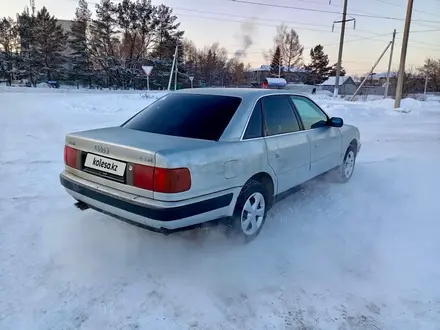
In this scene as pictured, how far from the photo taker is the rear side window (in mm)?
3252

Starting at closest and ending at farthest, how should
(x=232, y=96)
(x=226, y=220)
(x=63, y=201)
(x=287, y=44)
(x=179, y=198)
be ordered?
(x=179, y=198), (x=226, y=220), (x=232, y=96), (x=63, y=201), (x=287, y=44)

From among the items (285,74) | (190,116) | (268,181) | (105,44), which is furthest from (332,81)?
(190,116)

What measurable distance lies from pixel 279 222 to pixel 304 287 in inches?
47.4

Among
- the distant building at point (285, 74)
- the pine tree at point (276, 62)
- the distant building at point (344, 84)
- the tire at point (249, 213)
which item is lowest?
the tire at point (249, 213)

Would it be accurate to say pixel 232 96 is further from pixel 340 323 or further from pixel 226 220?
pixel 340 323

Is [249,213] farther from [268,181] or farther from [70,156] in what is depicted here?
[70,156]

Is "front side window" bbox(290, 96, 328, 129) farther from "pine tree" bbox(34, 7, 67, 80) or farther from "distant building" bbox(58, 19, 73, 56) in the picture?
"distant building" bbox(58, 19, 73, 56)

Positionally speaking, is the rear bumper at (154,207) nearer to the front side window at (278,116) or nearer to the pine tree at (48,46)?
the front side window at (278,116)

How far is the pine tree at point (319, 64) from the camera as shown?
7253 cm

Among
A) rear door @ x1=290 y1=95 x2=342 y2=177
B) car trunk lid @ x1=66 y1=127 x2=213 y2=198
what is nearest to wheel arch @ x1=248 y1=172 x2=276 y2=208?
car trunk lid @ x1=66 y1=127 x2=213 y2=198

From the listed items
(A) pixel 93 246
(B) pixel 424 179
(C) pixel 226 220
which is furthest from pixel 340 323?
(B) pixel 424 179

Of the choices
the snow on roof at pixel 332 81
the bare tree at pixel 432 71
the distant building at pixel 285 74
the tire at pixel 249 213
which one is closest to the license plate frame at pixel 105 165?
the tire at pixel 249 213

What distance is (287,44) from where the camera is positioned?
66750 millimetres

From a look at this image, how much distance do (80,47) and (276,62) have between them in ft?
132
